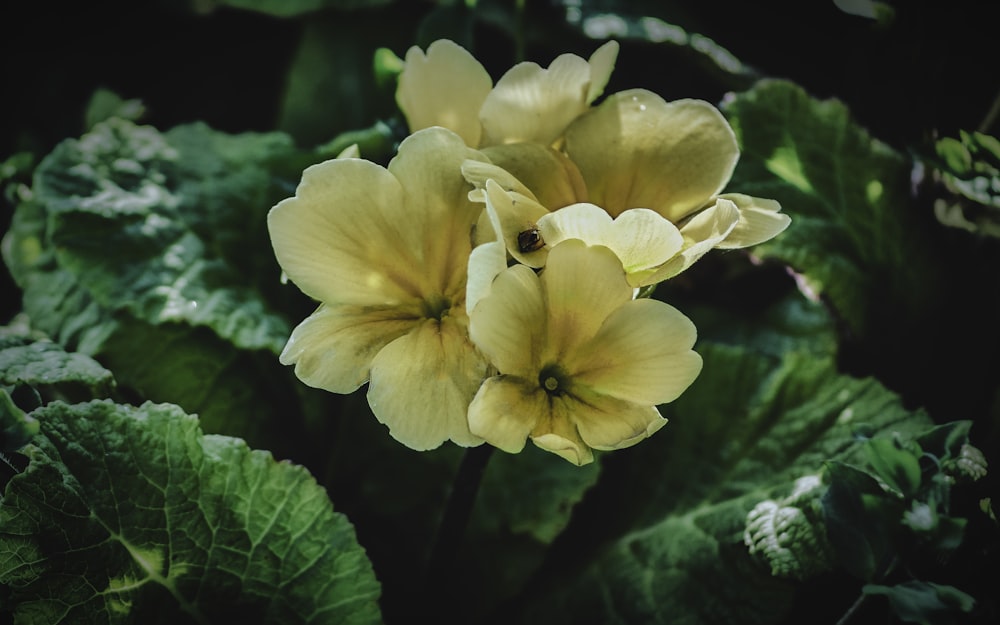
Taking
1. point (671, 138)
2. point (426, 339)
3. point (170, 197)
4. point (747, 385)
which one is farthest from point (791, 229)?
point (170, 197)

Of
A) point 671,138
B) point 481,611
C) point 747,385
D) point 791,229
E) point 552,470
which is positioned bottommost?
point 481,611

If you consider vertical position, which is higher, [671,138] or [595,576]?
[671,138]

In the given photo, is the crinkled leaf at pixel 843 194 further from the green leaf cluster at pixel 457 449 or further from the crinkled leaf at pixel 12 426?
the crinkled leaf at pixel 12 426

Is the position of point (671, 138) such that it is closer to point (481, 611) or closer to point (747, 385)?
point (747, 385)

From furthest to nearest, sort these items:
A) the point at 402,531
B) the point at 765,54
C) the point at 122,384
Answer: the point at 765,54, the point at 402,531, the point at 122,384

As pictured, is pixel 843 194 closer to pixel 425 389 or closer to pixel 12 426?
pixel 425 389

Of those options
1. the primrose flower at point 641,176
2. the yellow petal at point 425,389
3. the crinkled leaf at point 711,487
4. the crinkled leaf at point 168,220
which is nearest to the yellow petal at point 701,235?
the primrose flower at point 641,176

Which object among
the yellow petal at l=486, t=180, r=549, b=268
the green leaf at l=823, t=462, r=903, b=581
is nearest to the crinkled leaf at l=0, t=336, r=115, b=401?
the yellow petal at l=486, t=180, r=549, b=268

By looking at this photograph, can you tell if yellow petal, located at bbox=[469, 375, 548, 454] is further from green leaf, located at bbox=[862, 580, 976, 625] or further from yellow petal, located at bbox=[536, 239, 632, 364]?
green leaf, located at bbox=[862, 580, 976, 625]
